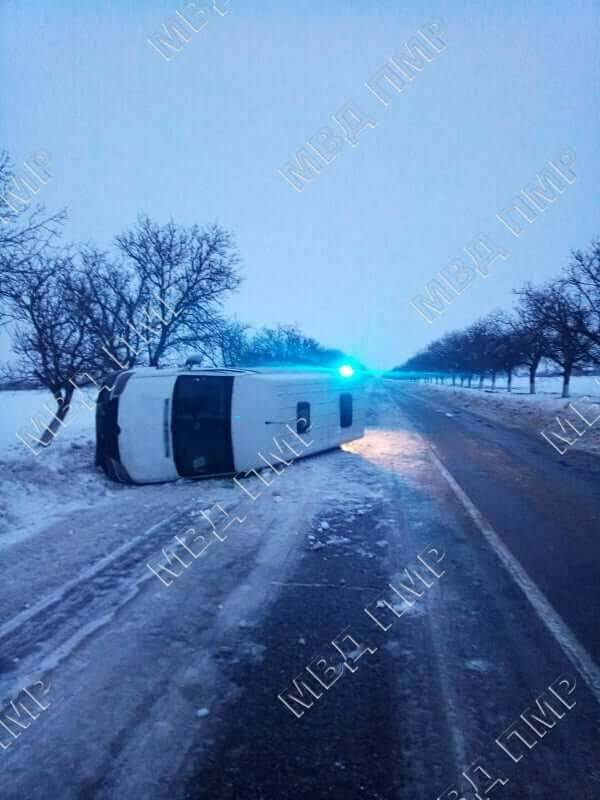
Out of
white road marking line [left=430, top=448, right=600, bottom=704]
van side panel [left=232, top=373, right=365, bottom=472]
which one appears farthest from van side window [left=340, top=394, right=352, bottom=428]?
white road marking line [left=430, top=448, right=600, bottom=704]

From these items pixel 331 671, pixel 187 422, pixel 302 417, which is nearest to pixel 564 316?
pixel 302 417

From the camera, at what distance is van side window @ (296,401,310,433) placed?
35.1 ft

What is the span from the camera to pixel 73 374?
13.8m

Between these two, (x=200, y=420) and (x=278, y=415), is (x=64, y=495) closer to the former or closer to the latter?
(x=200, y=420)

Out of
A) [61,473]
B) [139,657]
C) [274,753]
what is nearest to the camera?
[274,753]

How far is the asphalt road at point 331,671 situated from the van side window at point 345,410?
662 cm

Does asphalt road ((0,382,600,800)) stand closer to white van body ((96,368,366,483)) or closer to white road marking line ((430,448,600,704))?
white road marking line ((430,448,600,704))

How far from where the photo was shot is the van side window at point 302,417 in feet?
35.1

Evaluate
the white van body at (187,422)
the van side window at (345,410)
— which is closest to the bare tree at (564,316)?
the van side window at (345,410)

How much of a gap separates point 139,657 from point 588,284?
2358cm

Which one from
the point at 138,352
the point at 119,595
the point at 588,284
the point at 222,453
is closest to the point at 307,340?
the point at 588,284

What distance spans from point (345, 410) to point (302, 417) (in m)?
2.66

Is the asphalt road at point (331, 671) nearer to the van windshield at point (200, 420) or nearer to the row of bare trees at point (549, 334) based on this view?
the van windshield at point (200, 420)

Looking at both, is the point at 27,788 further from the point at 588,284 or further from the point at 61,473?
the point at 588,284
